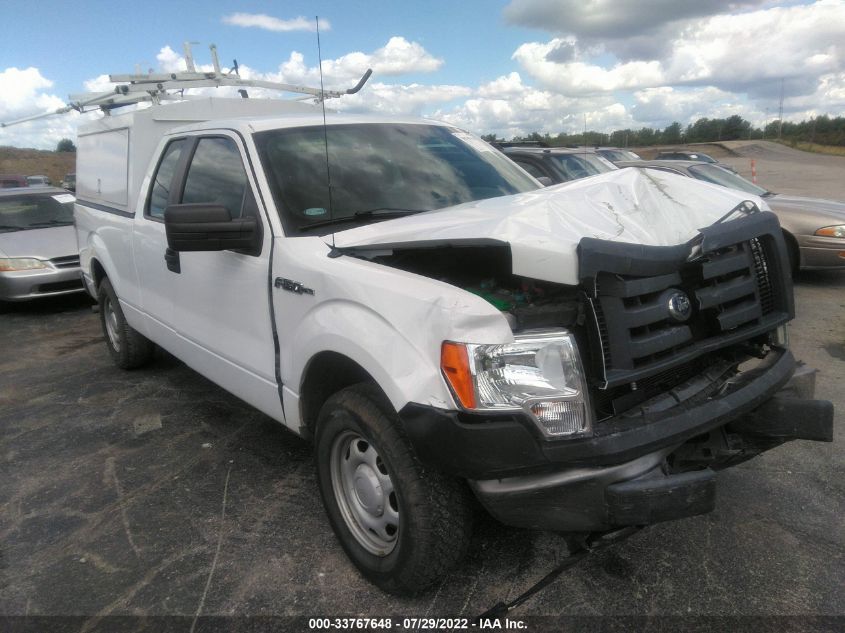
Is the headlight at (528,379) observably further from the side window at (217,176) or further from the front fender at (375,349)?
the side window at (217,176)

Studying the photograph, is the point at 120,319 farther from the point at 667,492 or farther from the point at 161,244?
the point at 667,492

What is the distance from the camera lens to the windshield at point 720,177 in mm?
8461

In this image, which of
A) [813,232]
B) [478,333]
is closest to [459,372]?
[478,333]

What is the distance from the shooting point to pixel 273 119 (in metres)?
3.61

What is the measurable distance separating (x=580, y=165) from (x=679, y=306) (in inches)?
272

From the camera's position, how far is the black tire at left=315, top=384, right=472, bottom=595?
2283mm

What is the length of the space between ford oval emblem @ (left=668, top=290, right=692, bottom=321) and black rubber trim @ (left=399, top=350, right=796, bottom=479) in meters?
0.35

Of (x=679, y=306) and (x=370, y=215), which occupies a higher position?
(x=370, y=215)

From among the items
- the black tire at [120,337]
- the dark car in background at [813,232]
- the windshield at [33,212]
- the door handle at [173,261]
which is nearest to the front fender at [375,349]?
the door handle at [173,261]

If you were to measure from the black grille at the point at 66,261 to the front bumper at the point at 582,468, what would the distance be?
751 cm

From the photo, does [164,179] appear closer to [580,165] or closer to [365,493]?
[365,493]

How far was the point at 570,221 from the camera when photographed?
231 centimetres

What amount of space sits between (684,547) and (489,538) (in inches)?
34.1

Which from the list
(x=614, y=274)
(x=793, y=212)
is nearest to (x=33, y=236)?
(x=614, y=274)
